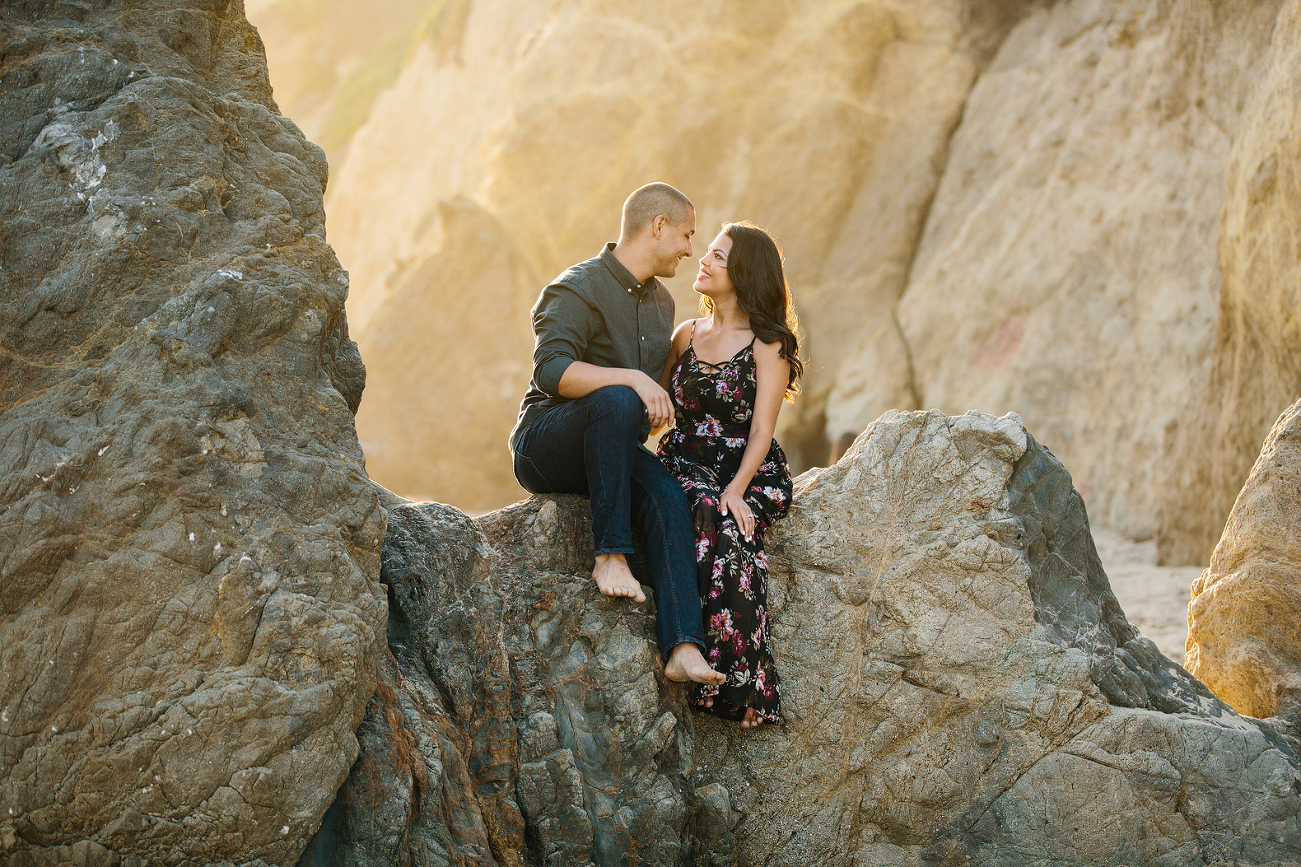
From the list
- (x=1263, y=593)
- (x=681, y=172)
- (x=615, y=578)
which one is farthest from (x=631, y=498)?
(x=681, y=172)

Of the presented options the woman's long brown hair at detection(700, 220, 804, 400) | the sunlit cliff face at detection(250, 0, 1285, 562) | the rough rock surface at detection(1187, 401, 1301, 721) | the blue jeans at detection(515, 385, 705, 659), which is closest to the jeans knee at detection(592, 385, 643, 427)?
the blue jeans at detection(515, 385, 705, 659)

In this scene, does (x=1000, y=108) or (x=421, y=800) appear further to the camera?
(x=1000, y=108)

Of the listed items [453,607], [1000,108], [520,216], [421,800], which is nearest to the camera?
[421,800]

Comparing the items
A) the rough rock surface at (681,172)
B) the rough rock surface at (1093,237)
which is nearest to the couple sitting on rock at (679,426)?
the rough rock surface at (1093,237)

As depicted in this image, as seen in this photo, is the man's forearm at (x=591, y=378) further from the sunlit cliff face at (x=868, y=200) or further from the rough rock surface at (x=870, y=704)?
the sunlit cliff face at (x=868, y=200)

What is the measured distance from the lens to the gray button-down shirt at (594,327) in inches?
135

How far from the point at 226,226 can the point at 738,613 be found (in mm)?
1882

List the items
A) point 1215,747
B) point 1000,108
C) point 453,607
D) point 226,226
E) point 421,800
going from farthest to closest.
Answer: point 1000,108 → point 1215,747 → point 453,607 → point 226,226 → point 421,800

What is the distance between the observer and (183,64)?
2924 mm

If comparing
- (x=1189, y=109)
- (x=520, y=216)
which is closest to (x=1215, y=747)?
(x=1189, y=109)

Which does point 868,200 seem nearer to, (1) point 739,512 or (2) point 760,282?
(2) point 760,282

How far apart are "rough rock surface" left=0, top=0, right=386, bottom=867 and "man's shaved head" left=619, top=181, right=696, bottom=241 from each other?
124 centimetres

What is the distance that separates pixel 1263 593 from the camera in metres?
3.92

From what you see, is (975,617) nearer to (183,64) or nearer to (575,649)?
(575,649)
